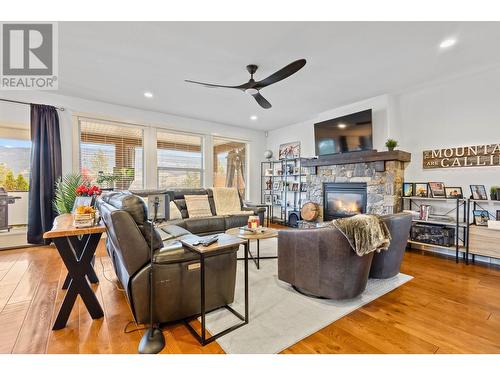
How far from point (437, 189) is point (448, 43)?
79.8 inches

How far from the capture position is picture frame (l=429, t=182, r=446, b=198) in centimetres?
355

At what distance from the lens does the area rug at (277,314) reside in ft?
5.29

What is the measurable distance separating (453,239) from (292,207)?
3.31 meters

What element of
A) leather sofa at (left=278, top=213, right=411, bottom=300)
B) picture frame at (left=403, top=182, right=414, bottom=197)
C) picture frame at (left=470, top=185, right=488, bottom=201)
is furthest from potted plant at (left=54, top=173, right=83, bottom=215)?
picture frame at (left=470, top=185, right=488, bottom=201)

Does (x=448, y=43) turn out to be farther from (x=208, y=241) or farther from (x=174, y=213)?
(x=174, y=213)

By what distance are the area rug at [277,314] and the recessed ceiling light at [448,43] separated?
8.66 ft

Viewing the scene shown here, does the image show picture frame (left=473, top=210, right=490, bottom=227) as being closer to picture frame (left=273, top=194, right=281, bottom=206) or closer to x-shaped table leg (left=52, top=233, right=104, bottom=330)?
picture frame (left=273, top=194, right=281, bottom=206)

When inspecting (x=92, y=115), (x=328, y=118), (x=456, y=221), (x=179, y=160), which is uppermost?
(x=328, y=118)

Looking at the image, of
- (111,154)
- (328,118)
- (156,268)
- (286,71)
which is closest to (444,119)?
(328,118)

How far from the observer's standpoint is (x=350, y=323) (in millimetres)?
1858

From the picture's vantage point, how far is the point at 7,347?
5.16 feet

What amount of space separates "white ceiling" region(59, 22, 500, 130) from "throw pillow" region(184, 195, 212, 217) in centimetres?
185

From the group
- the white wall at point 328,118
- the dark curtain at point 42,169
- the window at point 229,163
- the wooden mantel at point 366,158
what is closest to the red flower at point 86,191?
the dark curtain at point 42,169
